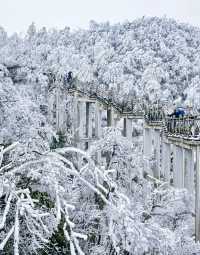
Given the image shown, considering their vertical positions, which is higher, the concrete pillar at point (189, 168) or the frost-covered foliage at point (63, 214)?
the frost-covered foliage at point (63, 214)

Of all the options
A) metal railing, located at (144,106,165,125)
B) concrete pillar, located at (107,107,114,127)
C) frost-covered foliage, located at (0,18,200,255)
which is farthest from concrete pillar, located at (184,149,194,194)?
concrete pillar, located at (107,107,114,127)

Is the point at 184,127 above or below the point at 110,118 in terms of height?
above

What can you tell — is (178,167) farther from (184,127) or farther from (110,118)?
(110,118)

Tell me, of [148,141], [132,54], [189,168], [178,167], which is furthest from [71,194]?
[132,54]

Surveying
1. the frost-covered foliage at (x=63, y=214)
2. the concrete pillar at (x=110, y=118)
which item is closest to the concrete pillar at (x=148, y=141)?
the concrete pillar at (x=110, y=118)

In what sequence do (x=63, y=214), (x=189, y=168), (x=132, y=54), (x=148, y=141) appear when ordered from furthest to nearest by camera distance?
(x=132, y=54) → (x=148, y=141) → (x=189, y=168) → (x=63, y=214)

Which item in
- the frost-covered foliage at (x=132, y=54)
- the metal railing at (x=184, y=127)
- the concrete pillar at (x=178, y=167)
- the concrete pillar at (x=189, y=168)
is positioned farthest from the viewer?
the frost-covered foliage at (x=132, y=54)

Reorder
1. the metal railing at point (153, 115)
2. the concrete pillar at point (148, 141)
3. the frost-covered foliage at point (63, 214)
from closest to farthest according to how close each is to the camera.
Answer: the frost-covered foliage at point (63, 214), the metal railing at point (153, 115), the concrete pillar at point (148, 141)

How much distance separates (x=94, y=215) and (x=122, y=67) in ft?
288

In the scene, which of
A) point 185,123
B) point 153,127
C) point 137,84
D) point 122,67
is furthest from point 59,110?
point 122,67

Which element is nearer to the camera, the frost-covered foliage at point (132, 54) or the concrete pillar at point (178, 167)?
the concrete pillar at point (178, 167)

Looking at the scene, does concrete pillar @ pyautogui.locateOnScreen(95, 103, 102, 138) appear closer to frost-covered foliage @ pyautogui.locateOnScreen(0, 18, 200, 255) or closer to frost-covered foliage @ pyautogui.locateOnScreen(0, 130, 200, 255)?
frost-covered foliage @ pyautogui.locateOnScreen(0, 18, 200, 255)

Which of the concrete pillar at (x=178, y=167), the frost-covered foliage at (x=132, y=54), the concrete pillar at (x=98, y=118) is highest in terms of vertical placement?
the frost-covered foliage at (x=132, y=54)

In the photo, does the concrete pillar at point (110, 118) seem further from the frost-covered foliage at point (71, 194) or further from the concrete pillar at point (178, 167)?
the concrete pillar at point (178, 167)
